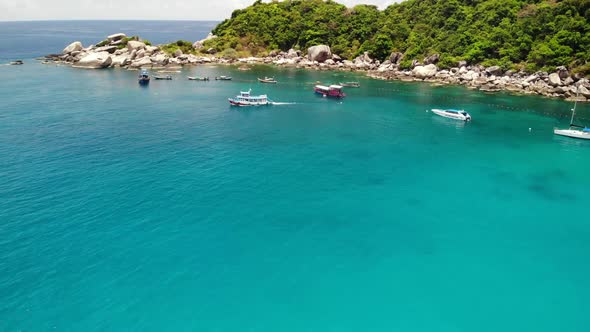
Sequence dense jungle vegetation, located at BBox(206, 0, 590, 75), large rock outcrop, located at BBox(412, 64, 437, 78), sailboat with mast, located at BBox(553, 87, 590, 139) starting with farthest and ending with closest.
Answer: large rock outcrop, located at BBox(412, 64, 437, 78), dense jungle vegetation, located at BBox(206, 0, 590, 75), sailboat with mast, located at BBox(553, 87, 590, 139)

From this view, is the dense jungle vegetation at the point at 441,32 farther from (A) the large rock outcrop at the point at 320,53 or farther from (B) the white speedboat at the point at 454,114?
(B) the white speedboat at the point at 454,114

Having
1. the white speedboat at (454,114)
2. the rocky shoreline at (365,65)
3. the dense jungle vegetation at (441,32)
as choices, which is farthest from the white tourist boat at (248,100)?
the dense jungle vegetation at (441,32)

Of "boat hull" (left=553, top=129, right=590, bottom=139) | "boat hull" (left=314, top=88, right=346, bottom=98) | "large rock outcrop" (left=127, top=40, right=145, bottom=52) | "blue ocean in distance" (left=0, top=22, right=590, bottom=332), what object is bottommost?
"blue ocean in distance" (left=0, top=22, right=590, bottom=332)

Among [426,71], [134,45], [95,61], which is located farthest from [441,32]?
[95,61]

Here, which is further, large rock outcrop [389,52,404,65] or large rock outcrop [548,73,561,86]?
large rock outcrop [389,52,404,65]

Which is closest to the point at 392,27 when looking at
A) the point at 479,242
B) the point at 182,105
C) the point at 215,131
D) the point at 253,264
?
the point at 182,105

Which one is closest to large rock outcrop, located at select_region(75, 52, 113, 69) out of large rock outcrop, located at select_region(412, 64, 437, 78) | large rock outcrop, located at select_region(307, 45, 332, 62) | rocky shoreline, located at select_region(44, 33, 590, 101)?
rocky shoreline, located at select_region(44, 33, 590, 101)

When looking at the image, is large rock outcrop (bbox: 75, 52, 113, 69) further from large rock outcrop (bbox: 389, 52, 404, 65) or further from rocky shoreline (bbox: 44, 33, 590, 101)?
large rock outcrop (bbox: 389, 52, 404, 65)
